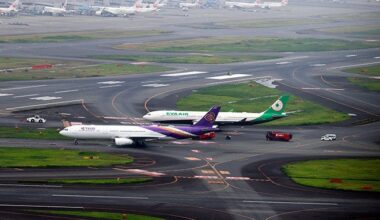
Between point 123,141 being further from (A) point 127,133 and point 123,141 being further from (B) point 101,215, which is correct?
(B) point 101,215

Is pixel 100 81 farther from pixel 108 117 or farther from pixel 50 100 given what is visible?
pixel 108 117

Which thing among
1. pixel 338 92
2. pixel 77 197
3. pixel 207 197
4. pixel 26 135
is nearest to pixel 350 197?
pixel 207 197

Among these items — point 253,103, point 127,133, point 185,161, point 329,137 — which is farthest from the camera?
point 253,103

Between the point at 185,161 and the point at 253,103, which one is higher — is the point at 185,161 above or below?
above

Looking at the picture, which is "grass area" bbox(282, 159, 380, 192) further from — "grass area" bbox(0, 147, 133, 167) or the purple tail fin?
"grass area" bbox(0, 147, 133, 167)

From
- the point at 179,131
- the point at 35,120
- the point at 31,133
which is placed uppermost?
the point at 179,131

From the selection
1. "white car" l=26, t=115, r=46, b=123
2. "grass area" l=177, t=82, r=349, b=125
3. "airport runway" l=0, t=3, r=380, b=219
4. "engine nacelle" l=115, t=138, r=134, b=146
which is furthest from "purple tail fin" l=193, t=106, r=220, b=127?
"white car" l=26, t=115, r=46, b=123

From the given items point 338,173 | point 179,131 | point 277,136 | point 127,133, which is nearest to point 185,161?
point 179,131
